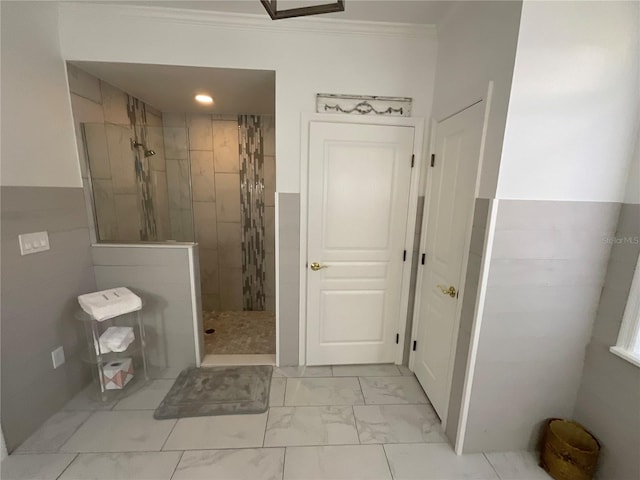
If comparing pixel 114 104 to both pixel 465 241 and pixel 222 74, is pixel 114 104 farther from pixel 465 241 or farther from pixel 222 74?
pixel 465 241

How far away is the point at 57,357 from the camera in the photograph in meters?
1.73

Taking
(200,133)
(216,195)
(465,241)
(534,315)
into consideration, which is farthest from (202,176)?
(534,315)

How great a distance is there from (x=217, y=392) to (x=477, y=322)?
1810 mm

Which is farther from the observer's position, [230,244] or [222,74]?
[230,244]

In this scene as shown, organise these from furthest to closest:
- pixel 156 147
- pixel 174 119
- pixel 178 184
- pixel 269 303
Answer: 1. pixel 269 303
2. pixel 178 184
3. pixel 174 119
4. pixel 156 147

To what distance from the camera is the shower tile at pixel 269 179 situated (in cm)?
310

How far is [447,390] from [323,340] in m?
0.97

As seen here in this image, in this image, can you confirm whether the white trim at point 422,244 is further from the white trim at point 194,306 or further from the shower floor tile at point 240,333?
the white trim at point 194,306

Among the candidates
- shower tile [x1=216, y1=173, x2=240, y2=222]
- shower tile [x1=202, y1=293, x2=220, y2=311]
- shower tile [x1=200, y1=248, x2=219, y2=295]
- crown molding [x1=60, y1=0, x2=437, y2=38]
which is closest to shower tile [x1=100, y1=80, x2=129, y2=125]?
crown molding [x1=60, y1=0, x2=437, y2=38]

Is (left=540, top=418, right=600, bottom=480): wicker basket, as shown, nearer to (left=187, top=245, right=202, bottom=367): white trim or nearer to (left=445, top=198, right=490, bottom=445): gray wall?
(left=445, top=198, right=490, bottom=445): gray wall

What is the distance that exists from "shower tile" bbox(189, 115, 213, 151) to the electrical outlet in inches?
85.9

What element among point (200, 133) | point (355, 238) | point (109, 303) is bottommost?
point (109, 303)

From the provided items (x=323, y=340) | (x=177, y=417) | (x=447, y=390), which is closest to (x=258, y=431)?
(x=177, y=417)

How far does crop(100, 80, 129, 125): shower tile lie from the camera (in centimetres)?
214
